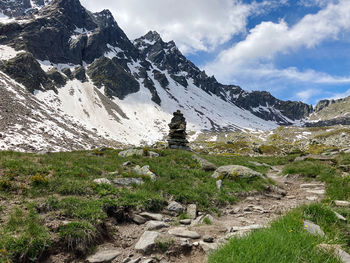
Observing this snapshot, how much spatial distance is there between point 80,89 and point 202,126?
11390cm

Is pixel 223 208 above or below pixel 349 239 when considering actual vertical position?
below

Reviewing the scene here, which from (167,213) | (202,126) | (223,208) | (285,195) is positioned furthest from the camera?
(202,126)

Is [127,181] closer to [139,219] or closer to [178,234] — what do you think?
[139,219]

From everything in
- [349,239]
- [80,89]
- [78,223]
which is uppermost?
[80,89]

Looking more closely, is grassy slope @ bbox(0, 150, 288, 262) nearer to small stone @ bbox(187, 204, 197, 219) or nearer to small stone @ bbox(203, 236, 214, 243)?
small stone @ bbox(187, 204, 197, 219)

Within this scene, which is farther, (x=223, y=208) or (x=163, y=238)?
(x=223, y=208)

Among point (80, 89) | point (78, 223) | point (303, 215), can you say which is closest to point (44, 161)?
point (78, 223)

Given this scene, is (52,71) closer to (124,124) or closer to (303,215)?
(124,124)

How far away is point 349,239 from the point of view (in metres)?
5.14

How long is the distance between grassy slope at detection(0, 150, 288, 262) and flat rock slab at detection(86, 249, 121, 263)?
1.38 ft

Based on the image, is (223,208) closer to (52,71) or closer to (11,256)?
(11,256)

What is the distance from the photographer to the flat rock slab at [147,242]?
6.12 metres

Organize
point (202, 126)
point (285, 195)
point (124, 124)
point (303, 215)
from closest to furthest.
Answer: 1. point (303, 215)
2. point (285, 195)
3. point (124, 124)
4. point (202, 126)

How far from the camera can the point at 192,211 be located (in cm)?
926
